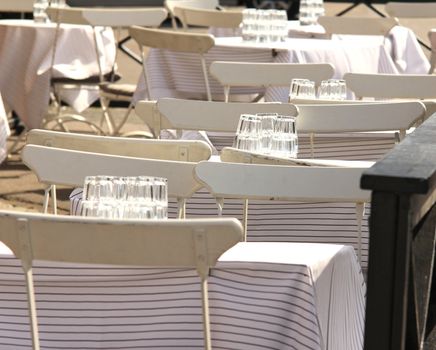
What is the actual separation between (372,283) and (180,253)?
43 centimetres

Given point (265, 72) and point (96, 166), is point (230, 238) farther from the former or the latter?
point (265, 72)

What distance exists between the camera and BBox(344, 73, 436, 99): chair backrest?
5648mm

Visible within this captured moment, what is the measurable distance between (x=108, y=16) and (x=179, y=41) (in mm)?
870

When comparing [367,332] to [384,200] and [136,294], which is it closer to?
[384,200]

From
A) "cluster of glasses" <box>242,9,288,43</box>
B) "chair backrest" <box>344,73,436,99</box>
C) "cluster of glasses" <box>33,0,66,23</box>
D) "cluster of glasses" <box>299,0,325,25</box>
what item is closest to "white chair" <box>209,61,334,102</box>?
"chair backrest" <box>344,73,436,99</box>

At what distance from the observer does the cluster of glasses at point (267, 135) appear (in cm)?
418

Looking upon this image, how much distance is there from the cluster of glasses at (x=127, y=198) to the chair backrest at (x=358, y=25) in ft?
17.3

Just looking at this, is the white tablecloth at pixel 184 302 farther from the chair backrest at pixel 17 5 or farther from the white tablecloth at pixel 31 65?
the chair backrest at pixel 17 5

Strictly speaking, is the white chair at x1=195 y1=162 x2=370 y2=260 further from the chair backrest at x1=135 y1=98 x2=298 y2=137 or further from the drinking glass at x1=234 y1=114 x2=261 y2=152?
the chair backrest at x1=135 y1=98 x2=298 y2=137

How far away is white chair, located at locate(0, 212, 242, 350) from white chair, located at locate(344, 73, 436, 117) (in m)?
3.04

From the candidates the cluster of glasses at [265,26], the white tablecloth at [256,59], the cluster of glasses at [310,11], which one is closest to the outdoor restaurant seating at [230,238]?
the white tablecloth at [256,59]

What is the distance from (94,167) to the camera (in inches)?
144

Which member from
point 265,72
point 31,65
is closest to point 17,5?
point 31,65

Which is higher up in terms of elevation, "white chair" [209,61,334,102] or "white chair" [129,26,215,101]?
"white chair" [209,61,334,102]
